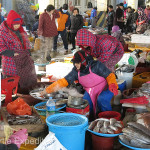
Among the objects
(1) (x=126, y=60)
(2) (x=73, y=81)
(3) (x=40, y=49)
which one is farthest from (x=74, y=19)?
(2) (x=73, y=81)

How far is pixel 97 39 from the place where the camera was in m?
4.63

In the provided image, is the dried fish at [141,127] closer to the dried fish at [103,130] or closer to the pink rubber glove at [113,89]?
the dried fish at [103,130]

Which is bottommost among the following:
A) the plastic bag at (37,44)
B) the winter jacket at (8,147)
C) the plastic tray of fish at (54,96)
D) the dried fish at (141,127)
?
the dried fish at (141,127)

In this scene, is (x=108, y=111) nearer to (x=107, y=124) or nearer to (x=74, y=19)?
(x=107, y=124)

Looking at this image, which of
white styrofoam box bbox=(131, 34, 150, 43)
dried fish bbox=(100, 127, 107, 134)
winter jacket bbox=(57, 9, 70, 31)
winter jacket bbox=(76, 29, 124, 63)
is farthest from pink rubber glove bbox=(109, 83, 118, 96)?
winter jacket bbox=(57, 9, 70, 31)

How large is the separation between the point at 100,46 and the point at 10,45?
1623 mm

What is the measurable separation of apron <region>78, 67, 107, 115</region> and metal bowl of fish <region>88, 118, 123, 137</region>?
850 mm

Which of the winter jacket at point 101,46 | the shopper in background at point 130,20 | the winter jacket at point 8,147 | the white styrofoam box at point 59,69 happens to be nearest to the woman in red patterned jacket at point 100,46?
the winter jacket at point 101,46

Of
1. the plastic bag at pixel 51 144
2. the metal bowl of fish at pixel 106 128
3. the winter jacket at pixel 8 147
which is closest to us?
the winter jacket at pixel 8 147

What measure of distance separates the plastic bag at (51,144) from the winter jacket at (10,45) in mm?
2165

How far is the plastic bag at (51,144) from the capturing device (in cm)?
266

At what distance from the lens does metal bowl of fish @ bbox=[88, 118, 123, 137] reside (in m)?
3.15

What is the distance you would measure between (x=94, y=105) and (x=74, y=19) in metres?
7.21

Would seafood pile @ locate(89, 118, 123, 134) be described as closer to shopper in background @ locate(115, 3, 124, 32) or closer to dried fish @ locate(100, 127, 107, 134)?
dried fish @ locate(100, 127, 107, 134)
